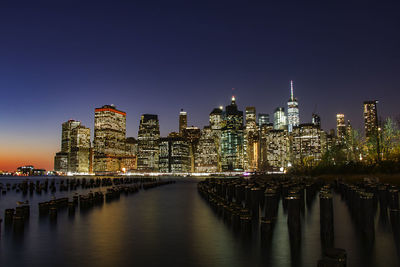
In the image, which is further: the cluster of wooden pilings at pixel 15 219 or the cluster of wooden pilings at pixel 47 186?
the cluster of wooden pilings at pixel 47 186

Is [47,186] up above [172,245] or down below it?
below

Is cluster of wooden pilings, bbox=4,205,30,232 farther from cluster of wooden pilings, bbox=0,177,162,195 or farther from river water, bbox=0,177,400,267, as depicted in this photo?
cluster of wooden pilings, bbox=0,177,162,195

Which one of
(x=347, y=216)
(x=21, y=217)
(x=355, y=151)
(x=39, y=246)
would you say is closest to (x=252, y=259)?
(x=39, y=246)

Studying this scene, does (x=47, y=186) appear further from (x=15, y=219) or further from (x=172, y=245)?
(x=172, y=245)

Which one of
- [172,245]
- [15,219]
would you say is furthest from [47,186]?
[172,245]

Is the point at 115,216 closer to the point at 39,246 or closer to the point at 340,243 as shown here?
the point at 39,246

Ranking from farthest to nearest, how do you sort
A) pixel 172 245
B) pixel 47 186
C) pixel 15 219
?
pixel 47 186 → pixel 15 219 → pixel 172 245

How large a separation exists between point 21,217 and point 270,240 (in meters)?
14.6

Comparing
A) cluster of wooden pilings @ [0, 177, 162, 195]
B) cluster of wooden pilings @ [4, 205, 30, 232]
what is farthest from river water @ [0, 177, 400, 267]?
cluster of wooden pilings @ [0, 177, 162, 195]

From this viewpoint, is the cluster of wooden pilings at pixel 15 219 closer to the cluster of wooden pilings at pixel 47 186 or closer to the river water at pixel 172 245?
the river water at pixel 172 245

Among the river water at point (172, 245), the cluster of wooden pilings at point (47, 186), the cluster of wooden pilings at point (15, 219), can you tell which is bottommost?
the cluster of wooden pilings at point (47, 186)

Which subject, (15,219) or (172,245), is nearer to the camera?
(172,245)

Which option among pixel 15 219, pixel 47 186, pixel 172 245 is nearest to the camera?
pixel 172 245

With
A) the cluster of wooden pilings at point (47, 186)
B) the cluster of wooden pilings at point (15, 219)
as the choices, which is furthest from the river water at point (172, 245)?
the cluster of wooden pilings at point (47, 186)
